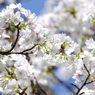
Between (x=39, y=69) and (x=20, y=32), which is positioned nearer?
(x=20, y=32)

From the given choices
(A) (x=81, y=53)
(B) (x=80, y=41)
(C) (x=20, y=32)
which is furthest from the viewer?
(B) (x=80, y=41)

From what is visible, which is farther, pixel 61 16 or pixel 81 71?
pixel 61 16

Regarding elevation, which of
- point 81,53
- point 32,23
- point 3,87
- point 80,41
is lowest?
point 3,87

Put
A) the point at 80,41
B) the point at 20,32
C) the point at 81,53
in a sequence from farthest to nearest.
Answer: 1. the point at 80,41
2. the point at 81,53
3. the point at 20,32

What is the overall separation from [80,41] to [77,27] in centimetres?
37

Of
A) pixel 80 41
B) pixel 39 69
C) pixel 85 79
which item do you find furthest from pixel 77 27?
pixel 85 79

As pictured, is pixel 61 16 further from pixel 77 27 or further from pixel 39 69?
pixel 39 69

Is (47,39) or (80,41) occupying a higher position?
(80,41)

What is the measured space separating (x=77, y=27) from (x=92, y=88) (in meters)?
3.45

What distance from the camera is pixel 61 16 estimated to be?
5.26 meters

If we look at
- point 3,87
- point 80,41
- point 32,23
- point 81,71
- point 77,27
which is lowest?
point 3,87

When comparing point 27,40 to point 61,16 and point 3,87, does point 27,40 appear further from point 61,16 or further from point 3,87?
point 61,16

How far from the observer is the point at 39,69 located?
17.1 feet

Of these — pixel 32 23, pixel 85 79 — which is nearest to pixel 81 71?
pixel 85 79
